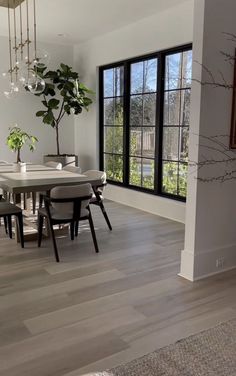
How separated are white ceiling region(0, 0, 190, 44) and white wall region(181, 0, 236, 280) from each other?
2137 mm

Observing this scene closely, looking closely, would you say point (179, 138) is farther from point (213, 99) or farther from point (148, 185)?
point (213, 99)

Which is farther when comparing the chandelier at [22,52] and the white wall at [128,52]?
the white wall at [128,52]

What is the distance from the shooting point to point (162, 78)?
5.43 m

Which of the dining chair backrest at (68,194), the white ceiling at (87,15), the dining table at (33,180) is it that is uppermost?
the white ceiling at (87,15)

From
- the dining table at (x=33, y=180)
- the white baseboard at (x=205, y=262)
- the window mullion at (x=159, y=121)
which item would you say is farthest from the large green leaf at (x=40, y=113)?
the white baseboard at (x=205, y=262)

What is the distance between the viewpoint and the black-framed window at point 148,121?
525 centimetres

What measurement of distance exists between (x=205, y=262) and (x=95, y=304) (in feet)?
3.61

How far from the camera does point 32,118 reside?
7.07 meters

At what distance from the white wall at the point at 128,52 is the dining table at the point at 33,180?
1.72m

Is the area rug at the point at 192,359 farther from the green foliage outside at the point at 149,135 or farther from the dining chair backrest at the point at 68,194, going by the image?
the green foliage outside at the point at 149,135

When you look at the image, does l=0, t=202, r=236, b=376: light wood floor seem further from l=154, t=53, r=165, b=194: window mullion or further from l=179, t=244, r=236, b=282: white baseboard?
l=154, t=53, r=165, b=194: window mullion

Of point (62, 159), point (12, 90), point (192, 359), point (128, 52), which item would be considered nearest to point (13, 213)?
point (12, 90)

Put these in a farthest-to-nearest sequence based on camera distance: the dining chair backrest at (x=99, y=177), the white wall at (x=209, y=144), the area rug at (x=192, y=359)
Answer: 1. the dining chair backrest at (x=99, y=177)
2. the white wall at (x=209, y=144)
3. the area rug at (x=192, y=359)

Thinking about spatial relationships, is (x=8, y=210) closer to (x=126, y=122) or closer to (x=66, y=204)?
(x=66, y=204)
